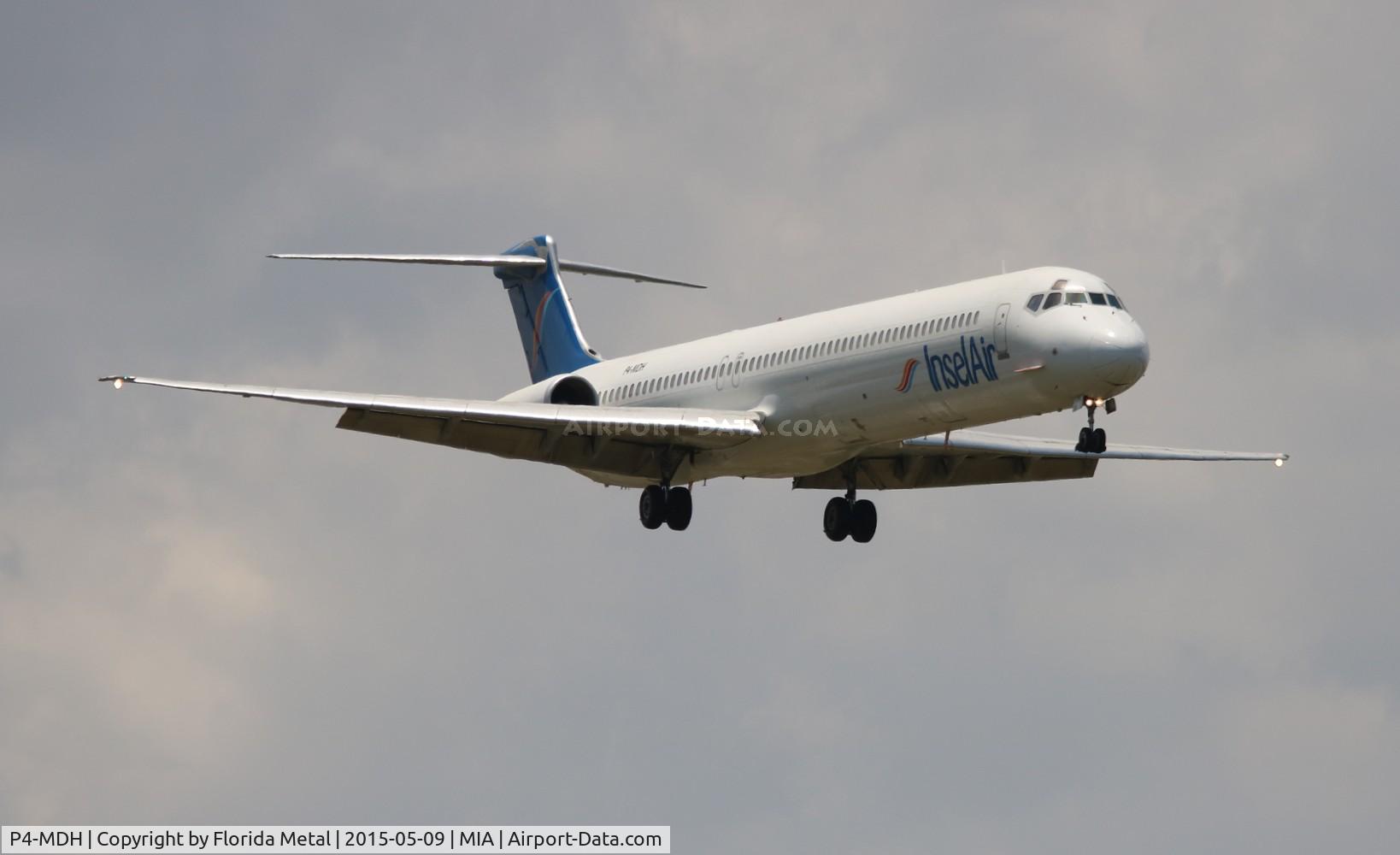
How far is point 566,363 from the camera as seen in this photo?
48.7 metres

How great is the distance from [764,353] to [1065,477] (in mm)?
7827

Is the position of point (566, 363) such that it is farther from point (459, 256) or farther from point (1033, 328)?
point (1033, 328)

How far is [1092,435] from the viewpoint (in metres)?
35.1

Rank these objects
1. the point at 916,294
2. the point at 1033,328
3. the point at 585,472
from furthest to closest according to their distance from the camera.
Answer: the point at 585,472 → the point at 916,294 → the point at 1033,328

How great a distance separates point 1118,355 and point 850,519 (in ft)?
30.2

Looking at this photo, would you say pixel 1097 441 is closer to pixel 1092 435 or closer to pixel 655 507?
pixel 1092 435

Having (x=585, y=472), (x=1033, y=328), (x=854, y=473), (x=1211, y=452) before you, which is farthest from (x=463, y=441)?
(x=1211, y=452)

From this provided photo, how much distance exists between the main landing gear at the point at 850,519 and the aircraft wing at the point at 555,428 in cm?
350

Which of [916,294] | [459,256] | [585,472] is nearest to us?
[916,294]

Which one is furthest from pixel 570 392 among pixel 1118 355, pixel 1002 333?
pixel 1118 355

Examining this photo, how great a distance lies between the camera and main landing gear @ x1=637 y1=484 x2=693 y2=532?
4125cm

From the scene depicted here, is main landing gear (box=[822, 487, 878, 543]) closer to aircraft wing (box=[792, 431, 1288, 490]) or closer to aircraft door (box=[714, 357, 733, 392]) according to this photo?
aircraft wing (box=[792, 431, 1288, 490])

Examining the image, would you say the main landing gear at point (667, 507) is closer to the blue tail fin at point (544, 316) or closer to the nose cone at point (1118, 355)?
the blue tail fin at point (544, 316)

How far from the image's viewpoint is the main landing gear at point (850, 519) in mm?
42844
